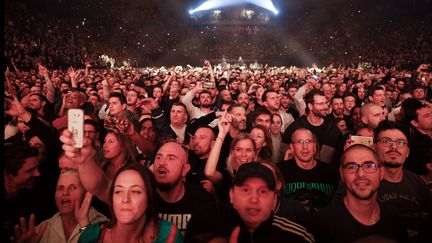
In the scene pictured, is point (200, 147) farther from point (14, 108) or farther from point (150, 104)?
point (150, 104)

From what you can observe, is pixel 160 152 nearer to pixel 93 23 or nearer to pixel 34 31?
pixel 34 31

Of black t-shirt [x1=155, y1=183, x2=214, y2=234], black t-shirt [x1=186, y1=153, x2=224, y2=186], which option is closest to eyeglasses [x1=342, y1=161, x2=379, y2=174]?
black t-shirt [x1=155, y1=183, x2=214, y2=234]

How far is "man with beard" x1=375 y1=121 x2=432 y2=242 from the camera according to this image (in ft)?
10.8

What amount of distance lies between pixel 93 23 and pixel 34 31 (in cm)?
1060

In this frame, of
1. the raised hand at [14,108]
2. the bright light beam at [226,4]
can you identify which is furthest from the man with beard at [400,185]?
the bright light beam at [226,4]

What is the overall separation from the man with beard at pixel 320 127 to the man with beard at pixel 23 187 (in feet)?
9.87

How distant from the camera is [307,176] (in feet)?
12.5

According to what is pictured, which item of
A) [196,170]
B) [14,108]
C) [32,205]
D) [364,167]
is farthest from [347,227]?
[14,108]

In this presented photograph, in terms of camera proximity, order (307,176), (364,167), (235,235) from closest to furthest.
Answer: (235,235), (364,167), (307,176)

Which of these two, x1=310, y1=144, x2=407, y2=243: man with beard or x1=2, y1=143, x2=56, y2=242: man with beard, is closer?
x1=310, y1=144, x2=407, y2=243: man with beard

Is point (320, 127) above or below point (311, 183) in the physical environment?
above

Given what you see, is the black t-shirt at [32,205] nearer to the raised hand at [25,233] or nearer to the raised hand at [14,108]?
the raised hand at [25,233]

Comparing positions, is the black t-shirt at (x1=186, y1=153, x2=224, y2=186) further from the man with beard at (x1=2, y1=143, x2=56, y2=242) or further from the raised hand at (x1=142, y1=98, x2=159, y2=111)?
the raised hand at (x1=142, y1=98, x2=159, y2=111)

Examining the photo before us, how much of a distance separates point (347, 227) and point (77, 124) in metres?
1.95
